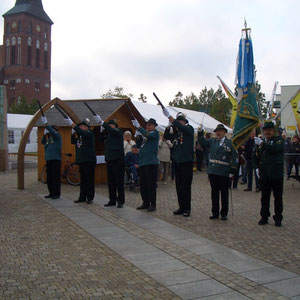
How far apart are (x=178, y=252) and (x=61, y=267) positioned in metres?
1.62

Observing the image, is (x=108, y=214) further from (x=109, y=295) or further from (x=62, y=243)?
(x=109, y=295)

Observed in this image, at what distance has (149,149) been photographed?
841cm

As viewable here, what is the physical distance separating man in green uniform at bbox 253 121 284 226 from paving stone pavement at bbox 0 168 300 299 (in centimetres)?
32

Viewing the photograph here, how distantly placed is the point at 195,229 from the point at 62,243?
2.32 meters

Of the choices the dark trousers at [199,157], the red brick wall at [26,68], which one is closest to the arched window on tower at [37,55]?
the red brick wall at [26,68]

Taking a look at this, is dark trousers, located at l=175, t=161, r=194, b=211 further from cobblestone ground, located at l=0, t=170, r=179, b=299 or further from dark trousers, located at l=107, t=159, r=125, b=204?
cobblestone ground, located at l=0, t=170, r=179, b=299

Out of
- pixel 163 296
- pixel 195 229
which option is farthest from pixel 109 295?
pixel 195 229

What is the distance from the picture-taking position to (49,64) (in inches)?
3418

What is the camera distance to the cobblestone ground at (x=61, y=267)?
3941 mm

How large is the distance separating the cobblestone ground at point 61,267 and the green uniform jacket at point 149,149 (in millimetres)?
2167

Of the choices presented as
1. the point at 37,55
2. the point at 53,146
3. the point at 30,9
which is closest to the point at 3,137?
the point at 53,146

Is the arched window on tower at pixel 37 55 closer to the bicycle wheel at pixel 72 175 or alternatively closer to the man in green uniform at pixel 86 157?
the bicycle wheel at pixel 72 175

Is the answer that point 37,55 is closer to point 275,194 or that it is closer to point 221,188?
point 221,188

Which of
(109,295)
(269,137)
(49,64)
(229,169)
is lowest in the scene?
(109,295)
